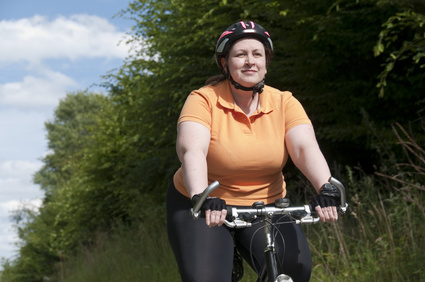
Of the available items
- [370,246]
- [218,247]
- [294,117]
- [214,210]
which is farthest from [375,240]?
[214,210]

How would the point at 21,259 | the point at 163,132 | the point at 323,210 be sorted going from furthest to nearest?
1. the point at 21,259
2. the point at 163,132
3. the point at 323,210

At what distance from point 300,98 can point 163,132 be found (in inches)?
143

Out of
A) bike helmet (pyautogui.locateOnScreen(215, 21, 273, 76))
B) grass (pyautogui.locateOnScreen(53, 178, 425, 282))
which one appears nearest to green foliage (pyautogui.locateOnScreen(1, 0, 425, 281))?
grass (pyautogui.locateOnScreen(53, 178, 425, 282))

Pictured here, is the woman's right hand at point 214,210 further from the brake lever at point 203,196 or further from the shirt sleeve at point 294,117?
the shirt sleeve at point 294,117

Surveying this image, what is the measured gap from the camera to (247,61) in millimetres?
3305

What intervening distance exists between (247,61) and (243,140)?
17.2 inches

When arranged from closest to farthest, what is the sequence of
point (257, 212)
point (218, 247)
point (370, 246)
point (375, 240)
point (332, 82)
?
point (257, 212) → point (218, 247) → point (375, 240) → point (370, 246) → point (332, 82)

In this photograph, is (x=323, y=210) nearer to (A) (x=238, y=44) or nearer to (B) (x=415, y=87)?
(A) (x=238, y=44)

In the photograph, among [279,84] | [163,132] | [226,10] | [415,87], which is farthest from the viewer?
[163,132]

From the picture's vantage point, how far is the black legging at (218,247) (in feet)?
9.81

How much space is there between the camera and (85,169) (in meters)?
22.0

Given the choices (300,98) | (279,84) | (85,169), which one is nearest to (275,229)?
(300,98)

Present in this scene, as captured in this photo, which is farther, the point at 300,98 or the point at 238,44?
the point at 300,98

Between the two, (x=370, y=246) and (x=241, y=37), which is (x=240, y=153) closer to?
(x=241, y=37)
